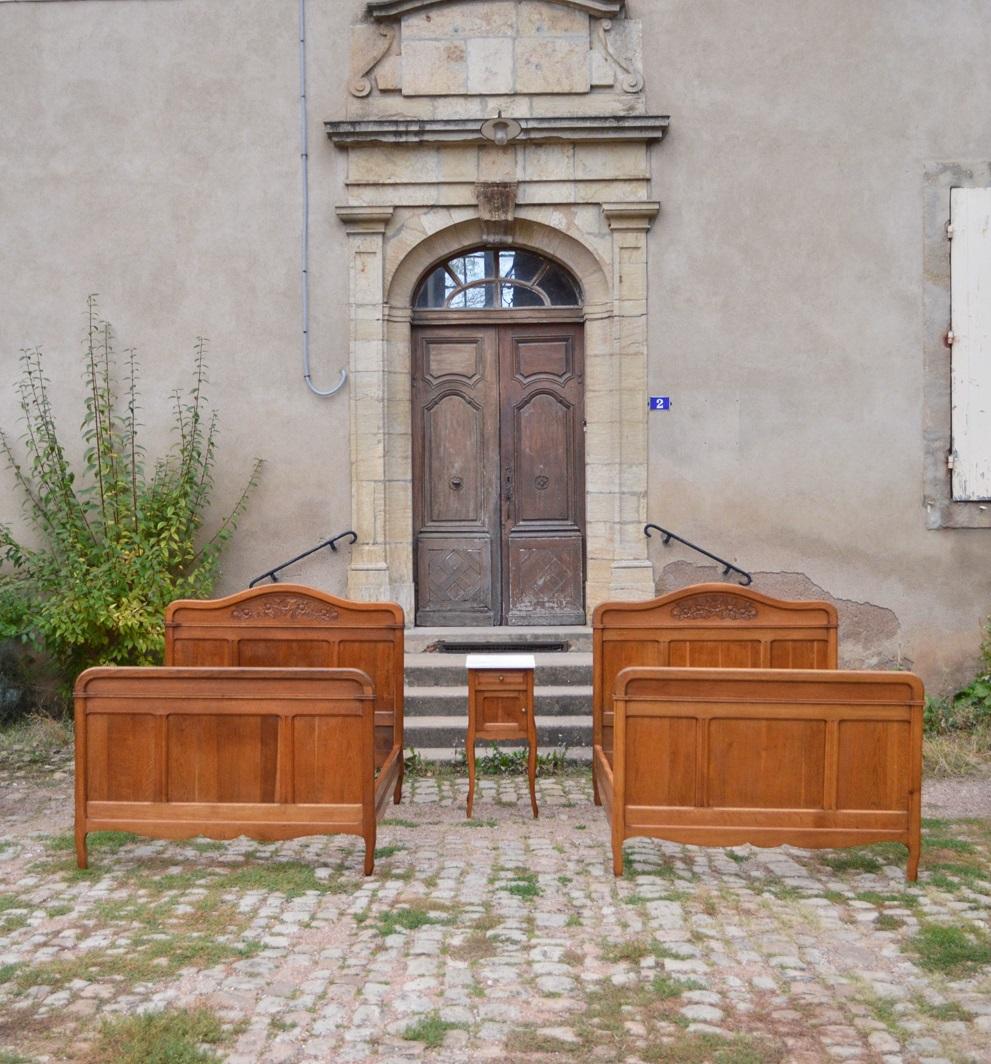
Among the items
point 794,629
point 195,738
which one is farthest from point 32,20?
point 794,629

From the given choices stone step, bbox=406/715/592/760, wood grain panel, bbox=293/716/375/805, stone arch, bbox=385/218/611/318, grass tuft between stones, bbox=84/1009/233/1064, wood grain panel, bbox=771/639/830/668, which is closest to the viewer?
grass tuft between stones, bbox=84/1009/233/1064

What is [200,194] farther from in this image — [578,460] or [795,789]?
[795,789]

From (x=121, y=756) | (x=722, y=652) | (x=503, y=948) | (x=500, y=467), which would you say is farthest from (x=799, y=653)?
(x=121, y=756)

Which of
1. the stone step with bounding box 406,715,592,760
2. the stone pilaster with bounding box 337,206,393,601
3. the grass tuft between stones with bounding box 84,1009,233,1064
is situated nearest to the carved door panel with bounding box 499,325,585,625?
the stone pilaster with bounding box 337,206,393,601

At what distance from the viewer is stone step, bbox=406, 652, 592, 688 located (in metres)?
8.16

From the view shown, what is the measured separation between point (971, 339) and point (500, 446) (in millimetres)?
3356

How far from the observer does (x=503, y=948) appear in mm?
4297

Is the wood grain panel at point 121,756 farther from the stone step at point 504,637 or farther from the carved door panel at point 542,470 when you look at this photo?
the carved door panel at point 542,470

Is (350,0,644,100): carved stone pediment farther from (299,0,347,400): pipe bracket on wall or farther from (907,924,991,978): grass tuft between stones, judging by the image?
(907,924,991,978): grass tuft between stones

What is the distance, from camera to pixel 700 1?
28.8 ft

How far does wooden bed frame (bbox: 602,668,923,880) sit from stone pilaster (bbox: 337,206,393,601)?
13.3 ft

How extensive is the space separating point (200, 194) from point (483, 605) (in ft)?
11.5

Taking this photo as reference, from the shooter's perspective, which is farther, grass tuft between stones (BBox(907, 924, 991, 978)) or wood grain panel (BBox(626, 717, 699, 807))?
wood grain panel (BBox(626, 717, 699, 807))

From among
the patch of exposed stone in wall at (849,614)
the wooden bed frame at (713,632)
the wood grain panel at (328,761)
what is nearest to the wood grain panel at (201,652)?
the wood grain panel at (328,761)
